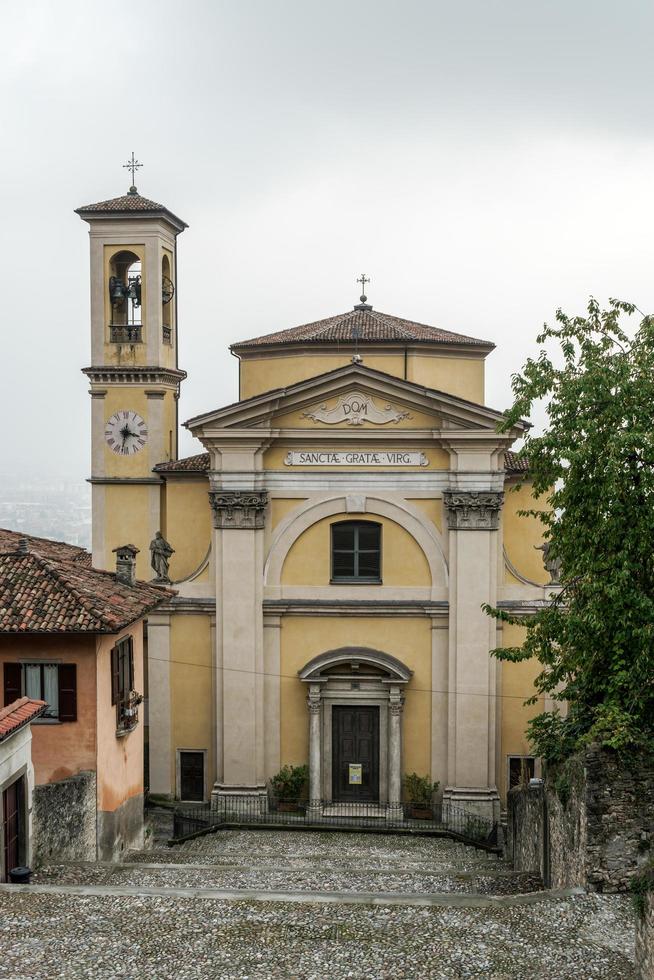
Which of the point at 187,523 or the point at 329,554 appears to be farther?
the point at 187,523

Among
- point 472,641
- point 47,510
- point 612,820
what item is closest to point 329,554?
point 472,641

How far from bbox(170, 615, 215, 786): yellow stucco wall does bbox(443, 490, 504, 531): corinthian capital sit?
6.29 m

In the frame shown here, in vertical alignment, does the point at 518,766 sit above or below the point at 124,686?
below

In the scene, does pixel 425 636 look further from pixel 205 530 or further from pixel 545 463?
pixel 545 463

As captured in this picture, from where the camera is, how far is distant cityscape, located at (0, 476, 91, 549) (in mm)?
84938

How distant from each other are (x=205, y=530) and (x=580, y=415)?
40.8 feet

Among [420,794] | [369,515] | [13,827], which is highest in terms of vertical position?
[369,515]

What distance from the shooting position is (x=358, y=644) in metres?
24.6

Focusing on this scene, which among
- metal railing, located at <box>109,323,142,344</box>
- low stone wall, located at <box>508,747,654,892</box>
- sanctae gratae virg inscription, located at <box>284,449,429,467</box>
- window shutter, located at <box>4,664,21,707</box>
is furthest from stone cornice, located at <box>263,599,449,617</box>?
low stone wall, located at <box>508,747,654,892</box>

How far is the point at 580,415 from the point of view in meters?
15.3

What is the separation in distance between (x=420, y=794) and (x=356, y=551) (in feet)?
18.6

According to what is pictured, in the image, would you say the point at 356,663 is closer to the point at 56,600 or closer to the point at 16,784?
the point at 56,600

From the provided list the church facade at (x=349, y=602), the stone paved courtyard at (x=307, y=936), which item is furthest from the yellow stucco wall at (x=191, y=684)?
the stone paved courtyard at (x=307, y=936)

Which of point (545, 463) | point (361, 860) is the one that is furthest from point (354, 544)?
point (545, 463)
